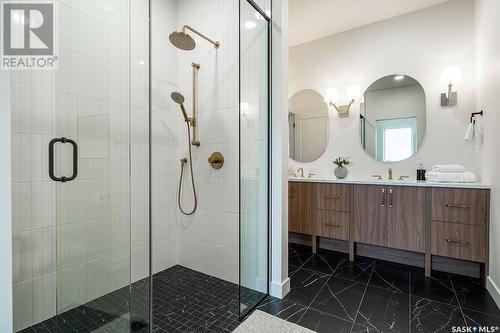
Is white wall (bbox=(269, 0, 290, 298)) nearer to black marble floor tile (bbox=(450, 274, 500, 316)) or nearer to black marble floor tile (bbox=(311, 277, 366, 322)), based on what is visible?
black marble floor tile (bbox=(311, 277, 366, 322))

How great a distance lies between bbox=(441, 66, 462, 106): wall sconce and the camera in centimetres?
257

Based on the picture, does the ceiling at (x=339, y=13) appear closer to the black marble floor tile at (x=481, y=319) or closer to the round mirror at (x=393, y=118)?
the round mirror at (x=393, y=118)

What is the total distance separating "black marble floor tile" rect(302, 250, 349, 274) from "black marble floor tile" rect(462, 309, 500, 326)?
102cm

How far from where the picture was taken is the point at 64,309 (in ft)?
4.45

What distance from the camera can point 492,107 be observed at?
6.51 feet

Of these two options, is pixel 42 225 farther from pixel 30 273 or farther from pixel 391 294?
pixel 391 294

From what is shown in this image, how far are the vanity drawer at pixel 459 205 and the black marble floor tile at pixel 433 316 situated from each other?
75 centimetres

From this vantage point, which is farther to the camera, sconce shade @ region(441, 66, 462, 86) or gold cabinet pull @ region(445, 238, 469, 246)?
sconce shade @ region(441, 66, 462, 86)

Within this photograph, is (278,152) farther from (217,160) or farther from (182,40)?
(182,40)

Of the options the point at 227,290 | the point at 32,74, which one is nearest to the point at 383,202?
the point at 227,290

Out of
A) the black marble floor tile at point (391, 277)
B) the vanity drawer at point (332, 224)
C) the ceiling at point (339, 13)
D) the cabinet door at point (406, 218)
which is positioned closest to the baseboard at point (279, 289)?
the black marble floor tile at point (391, 277)

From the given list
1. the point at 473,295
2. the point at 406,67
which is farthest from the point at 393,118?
the point at 473,295

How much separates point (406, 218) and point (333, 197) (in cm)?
70

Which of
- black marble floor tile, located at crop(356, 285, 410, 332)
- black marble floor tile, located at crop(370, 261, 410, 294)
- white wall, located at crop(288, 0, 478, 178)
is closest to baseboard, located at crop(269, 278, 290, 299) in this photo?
black marble floor tile, located at crop(356, 285, 410, 332)
